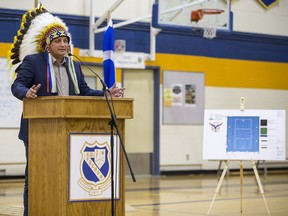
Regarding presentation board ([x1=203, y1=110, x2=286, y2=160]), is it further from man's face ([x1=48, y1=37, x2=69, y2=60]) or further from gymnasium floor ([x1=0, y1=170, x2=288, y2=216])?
man's face ([x1=48, y1=37, x2=69, y2=60])

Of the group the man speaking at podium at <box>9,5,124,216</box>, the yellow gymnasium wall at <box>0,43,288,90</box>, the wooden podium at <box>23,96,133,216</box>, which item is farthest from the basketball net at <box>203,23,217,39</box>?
the wooden podium at <box>23,96,133,216</box>

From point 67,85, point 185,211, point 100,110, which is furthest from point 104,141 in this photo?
point 185,211

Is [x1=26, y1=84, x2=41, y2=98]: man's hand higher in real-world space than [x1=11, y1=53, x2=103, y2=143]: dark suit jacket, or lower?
lower

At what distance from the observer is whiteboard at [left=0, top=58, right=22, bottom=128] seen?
12.1m

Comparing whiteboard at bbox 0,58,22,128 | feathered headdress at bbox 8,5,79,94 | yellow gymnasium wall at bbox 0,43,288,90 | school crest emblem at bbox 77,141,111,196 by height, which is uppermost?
yellow gymnasium wall at bbox 0,43,288,90

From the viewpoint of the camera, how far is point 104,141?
15.2ft

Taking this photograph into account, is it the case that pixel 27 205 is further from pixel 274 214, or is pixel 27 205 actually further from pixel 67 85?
pixel 274 214

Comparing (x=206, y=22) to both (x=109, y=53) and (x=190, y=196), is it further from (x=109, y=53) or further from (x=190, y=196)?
(x=109, y=53)

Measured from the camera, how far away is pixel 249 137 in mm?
7320

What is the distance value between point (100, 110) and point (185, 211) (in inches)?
127

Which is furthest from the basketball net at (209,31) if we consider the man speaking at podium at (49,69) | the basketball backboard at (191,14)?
the man speaking at podium at (49,69)

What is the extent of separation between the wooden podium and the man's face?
0.48 metres

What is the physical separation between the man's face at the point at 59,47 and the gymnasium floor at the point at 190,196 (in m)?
2.50

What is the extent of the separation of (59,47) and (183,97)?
9.20 m
